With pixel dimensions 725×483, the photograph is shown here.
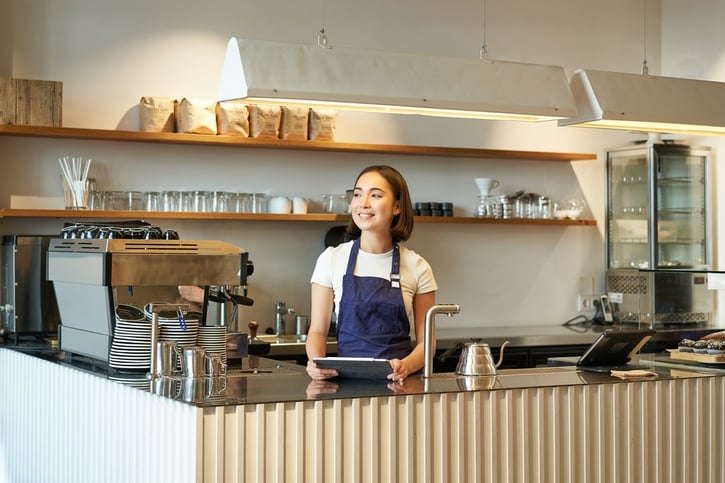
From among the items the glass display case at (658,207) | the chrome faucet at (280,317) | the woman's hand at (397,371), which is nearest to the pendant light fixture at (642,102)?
the woman's hand at (397,371)

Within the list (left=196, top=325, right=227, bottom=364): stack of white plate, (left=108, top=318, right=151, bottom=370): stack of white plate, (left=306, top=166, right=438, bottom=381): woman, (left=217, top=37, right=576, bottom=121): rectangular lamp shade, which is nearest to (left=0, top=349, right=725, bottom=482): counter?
(left=108, top=318, right=151, bottom=370): stack of white plate

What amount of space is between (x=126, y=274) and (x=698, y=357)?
220 cm

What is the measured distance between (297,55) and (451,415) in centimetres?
139

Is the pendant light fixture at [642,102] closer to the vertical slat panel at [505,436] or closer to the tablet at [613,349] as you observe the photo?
the tablet at [613,349]

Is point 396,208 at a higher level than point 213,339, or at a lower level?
higher

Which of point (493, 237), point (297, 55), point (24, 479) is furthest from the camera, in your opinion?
point (493, 237)

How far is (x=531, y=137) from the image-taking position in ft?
22.2

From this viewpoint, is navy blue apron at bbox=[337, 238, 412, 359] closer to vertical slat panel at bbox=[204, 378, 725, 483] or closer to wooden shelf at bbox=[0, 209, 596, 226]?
vertical slat panel at bbox=[204, 378, 725, 483]

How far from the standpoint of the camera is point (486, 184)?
6359mm

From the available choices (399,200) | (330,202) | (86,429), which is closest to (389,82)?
(399,200)

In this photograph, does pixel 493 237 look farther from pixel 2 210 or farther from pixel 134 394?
pixel 134 394

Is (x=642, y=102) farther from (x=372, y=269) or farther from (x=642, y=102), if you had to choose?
(x=372, y=269)

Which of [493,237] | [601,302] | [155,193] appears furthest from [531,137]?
[155,193]

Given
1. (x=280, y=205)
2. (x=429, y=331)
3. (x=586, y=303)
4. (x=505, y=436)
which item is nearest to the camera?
(x=505, y=436)
